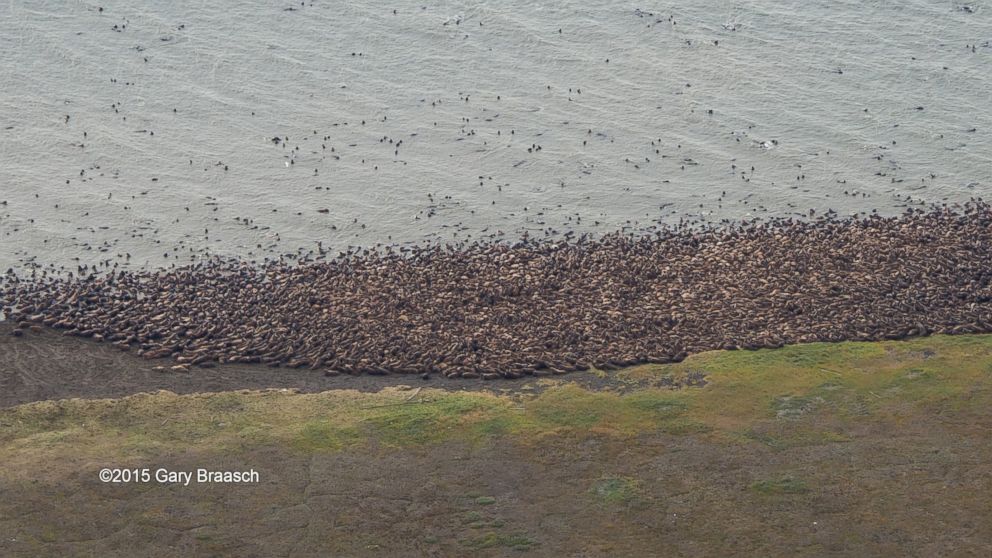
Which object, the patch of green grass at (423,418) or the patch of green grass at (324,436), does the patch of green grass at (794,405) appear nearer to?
the patch of green grass at (423,418)

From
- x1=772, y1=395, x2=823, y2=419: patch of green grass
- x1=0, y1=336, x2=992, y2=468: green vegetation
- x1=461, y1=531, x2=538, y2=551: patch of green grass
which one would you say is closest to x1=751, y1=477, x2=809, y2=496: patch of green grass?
x1=0, y1=336, x2=992, y2=468: green vegetation

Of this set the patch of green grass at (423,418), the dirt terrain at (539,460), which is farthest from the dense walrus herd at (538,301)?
the patch of green grass at (423,418)

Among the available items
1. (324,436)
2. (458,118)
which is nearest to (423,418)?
(324,436)

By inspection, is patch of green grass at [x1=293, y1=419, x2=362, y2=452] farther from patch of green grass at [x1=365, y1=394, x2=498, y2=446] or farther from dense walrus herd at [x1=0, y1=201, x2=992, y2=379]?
dense walrus herd at [x1=0, y1=201, x2=992, y2=379]

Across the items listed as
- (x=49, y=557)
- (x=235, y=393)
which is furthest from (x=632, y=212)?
(x=49, y=557)

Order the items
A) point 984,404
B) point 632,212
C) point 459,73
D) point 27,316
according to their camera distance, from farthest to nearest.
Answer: point 459,73
point 632,212
point 27,316
point 984,404

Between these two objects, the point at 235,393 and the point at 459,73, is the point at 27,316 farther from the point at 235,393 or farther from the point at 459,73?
the point at 459,73

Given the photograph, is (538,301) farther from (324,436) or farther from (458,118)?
(458,118)
